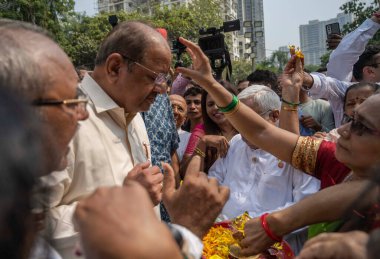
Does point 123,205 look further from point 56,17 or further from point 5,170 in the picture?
point 56,17

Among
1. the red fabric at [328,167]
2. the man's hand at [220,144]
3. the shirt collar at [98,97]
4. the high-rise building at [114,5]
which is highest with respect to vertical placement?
the high-rise building at [114,5]

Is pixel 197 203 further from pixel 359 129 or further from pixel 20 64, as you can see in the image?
pixel 359 129

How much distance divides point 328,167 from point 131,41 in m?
1.16

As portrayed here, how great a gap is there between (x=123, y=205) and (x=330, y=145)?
1573mm

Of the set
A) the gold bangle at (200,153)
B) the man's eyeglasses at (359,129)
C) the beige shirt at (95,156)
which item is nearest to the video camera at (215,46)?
the gold bangle at (200,153)

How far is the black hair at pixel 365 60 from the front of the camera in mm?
4504

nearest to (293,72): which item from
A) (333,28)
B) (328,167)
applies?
(328,167)

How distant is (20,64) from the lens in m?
1.14

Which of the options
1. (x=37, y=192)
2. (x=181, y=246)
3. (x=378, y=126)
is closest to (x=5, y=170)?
(x=37, y=192)

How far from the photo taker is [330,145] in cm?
212

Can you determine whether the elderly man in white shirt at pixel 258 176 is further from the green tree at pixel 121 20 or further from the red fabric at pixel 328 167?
the green tree at pixel 121 20

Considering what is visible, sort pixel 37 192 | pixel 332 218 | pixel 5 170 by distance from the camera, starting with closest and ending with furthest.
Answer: pixel 5 170
pixel 37 192
pixel 332 218

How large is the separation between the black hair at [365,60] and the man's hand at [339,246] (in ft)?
12.6

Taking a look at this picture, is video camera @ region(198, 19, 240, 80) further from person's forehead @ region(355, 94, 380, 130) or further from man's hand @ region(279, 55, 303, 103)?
person's forehead @ region(355, 94, 380, 130)
